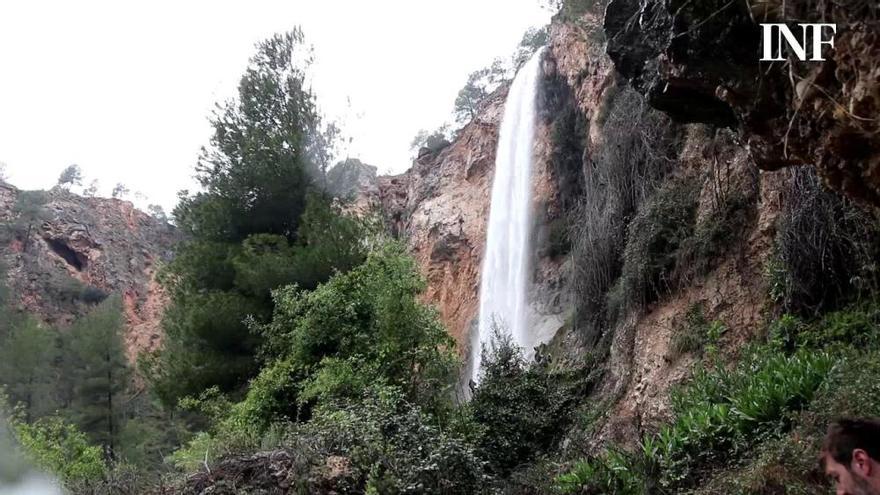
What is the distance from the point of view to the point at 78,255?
46.0m

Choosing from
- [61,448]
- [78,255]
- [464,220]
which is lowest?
[61,448]

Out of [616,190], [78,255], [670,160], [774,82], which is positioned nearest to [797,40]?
[774,82]

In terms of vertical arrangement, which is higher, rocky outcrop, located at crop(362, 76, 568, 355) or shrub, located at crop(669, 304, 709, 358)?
rocky outcrop, located at crop(362, 76, 568, 355)

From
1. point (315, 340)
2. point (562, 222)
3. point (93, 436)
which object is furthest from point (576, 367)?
point (93, 436)

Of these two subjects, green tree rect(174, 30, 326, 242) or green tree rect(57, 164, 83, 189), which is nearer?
green tree rect(174, 30, 326, 242)

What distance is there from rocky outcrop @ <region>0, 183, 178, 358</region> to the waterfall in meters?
24.4

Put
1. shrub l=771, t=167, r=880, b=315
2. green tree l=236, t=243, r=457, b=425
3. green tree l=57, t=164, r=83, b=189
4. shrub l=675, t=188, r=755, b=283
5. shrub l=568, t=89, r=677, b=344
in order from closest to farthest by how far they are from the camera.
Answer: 1. shrub l=771, t=167, r=880, b=315
2. shrub l=675, t=188, r=755, b=283
3. green tree l=236, t=243, r=457, b=425
4. shrub l=568, t=89, r=677, b=344
5. green tree l=57, t=164, r=83, b=189

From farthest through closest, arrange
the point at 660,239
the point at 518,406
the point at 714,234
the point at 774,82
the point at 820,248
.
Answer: the point at 518,406, the point at 660,239, the point at 714,234, the point at 820,248, the point at 774,82

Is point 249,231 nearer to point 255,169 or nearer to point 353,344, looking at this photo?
point 255,169

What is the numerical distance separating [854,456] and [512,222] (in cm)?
2062

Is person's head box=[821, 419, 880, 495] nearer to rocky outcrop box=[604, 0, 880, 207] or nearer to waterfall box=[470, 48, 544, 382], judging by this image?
rocky outcrop box=[604, 0, 880, 207]

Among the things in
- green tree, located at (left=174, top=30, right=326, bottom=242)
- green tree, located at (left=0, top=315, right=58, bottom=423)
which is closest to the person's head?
green tree, located at (left=174, top=30, right=326, bottom=242)

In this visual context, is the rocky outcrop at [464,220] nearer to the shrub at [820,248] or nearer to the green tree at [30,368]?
the shrub at [820,248]

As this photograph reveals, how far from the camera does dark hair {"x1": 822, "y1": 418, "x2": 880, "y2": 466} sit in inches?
97.2
